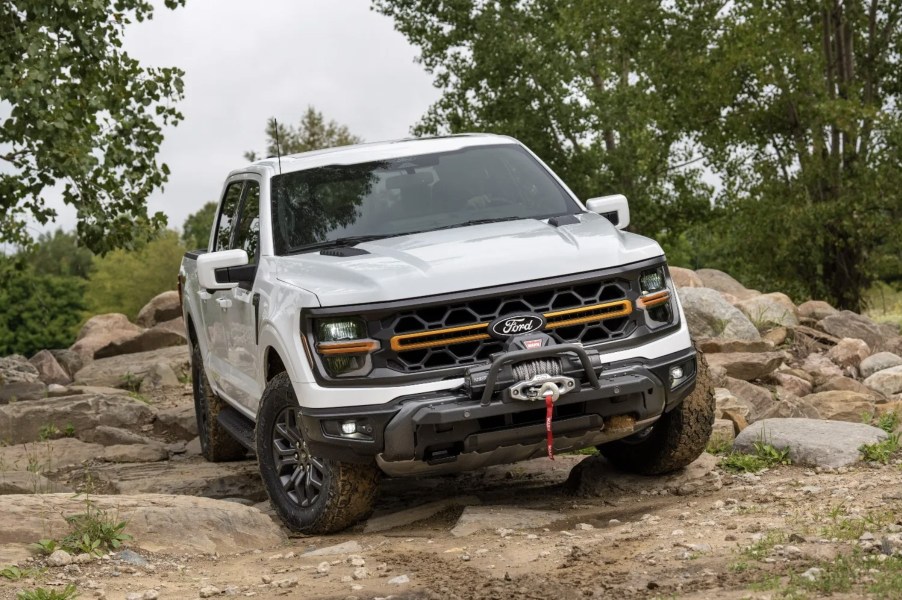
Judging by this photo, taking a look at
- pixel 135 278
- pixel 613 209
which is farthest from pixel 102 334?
pixel 135 278

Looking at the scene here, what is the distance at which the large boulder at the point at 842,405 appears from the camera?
11320 mm

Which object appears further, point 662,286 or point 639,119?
point 639,119

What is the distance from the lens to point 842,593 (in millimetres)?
4762

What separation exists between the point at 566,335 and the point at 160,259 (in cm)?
8378

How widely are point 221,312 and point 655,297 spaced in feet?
10.5

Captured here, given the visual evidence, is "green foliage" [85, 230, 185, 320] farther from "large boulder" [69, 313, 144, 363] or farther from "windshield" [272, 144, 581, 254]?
"windshield" [272, 144, 581, 254]

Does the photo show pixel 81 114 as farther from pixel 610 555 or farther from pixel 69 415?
pixel 610 555

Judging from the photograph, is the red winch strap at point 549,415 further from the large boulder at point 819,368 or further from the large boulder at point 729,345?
the large boulder at point 819,368

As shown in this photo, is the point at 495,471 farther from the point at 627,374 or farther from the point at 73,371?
the point at 73,371

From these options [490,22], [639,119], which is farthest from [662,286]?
[490,22]

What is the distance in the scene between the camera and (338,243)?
747 cm

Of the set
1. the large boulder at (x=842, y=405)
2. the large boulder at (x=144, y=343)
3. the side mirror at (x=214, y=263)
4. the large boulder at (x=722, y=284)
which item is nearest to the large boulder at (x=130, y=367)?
the large boulder at (x=144, y=343)

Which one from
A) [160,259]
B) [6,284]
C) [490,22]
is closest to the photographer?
[6,284]

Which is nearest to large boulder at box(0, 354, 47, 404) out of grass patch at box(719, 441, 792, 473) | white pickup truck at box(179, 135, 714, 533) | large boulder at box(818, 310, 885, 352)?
large boulder at box(818, 310, 885, 352)
